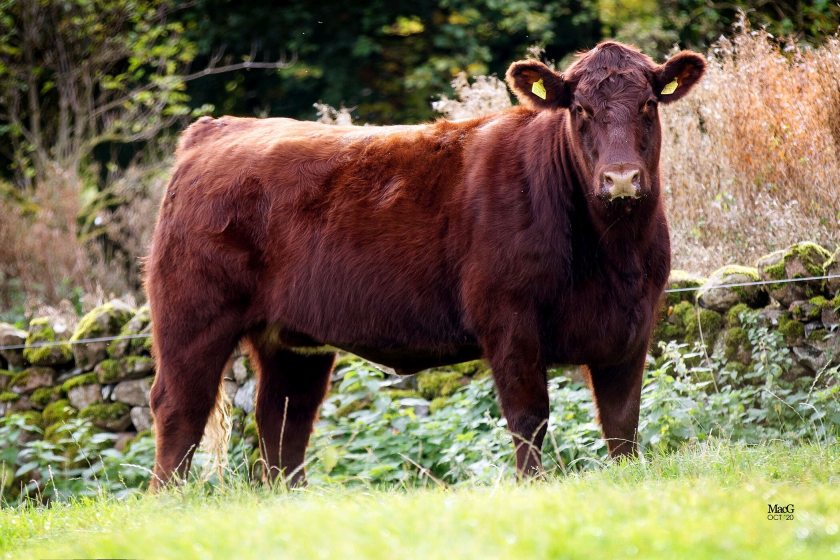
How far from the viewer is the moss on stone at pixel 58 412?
8.84 m

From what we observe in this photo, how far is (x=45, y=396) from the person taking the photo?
902 centimetres

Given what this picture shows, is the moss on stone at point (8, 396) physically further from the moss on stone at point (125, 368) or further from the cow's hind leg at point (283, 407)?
the cow's hind leg at point (283, 407)

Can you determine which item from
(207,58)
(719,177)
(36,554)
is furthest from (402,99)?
(36,554)

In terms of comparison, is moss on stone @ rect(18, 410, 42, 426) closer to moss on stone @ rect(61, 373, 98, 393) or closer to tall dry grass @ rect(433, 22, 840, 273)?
moss on stone @ rect(61, 373, 98, 393)

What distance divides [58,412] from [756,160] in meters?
5.81

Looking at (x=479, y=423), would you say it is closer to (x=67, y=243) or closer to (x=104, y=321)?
(x=104, y=321)

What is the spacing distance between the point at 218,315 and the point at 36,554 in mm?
2069

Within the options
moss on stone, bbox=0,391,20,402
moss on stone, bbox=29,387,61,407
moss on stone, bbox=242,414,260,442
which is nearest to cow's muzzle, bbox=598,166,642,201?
moss on stone, bbox=242,414,260,442

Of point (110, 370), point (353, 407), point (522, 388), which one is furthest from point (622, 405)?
point (110, 370)

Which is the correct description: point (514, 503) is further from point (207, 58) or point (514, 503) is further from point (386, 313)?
point (207, 58)

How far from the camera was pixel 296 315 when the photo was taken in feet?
20.3

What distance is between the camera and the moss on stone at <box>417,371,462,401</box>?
7977 millimetres

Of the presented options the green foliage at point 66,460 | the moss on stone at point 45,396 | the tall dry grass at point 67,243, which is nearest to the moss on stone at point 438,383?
the green foliage at point 66,460

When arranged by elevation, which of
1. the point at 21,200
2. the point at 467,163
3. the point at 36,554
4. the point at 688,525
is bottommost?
the point at 21,200
